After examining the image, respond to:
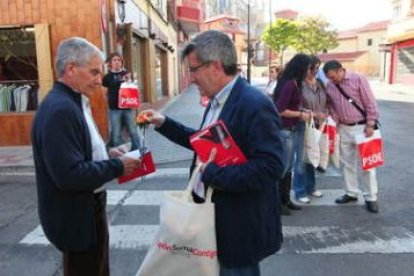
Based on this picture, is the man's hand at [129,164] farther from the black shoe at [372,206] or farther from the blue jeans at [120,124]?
the blue jeans at [120,124]

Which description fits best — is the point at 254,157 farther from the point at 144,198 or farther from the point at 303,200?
the point at 144,198

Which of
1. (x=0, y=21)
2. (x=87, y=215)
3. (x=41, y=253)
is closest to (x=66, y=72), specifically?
(x=87, y=215)

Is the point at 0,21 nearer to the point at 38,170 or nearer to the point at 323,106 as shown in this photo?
the point at 323,106

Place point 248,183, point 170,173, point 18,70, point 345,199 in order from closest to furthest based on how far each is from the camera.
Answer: point 248,183
point 345,199
point 170,173
point 18,70

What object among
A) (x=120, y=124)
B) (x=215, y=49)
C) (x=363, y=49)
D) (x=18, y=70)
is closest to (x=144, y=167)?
(x=215, y=49)

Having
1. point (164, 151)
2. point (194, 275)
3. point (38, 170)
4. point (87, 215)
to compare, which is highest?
point (38, 170)

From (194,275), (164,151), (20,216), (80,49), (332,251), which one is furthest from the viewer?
(164,151)

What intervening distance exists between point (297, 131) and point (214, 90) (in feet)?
11.7

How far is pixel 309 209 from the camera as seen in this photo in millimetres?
5785

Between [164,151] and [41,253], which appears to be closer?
[41,253]

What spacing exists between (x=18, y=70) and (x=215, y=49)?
940 centimetres

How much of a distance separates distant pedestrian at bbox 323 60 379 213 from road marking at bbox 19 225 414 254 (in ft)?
2.42

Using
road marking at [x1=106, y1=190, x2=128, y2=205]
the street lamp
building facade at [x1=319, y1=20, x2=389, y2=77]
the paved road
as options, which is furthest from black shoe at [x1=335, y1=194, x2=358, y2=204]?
building facade at [x1=319, y1=20, x2=389, y2=77]

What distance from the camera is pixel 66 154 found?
2383mm
